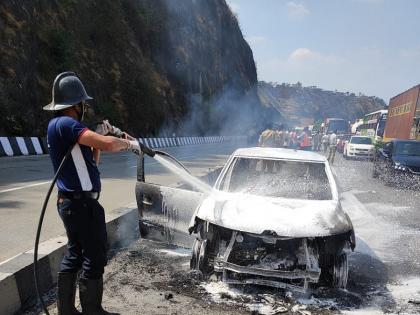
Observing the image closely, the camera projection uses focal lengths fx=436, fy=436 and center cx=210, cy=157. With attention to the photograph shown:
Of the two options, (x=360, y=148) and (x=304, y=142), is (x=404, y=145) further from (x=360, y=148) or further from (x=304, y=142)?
(x=360, y=148)

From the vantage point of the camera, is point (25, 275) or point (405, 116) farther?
point (405, 116)

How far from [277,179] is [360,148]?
869 inches

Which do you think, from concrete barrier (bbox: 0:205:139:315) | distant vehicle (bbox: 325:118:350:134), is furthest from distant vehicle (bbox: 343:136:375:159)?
concrete barrier (bbox: 0:205:139:315)

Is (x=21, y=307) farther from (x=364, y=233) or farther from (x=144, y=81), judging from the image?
(x=144, y=81)

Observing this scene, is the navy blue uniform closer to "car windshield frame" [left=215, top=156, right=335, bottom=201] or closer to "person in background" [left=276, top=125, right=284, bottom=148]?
"car windshield frame" [left=215, top=156, right=335, bottom=201]

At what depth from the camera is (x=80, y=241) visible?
3.33m

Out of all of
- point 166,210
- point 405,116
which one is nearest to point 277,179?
point 166,210

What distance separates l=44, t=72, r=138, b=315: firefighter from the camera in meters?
3.22

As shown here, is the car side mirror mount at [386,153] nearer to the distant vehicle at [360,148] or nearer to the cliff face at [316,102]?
the distant vehicle at [360,148]

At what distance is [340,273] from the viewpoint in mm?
4336

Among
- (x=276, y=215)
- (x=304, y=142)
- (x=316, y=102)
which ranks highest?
(x=316, y=102)

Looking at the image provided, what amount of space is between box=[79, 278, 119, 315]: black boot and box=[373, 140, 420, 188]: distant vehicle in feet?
40.6

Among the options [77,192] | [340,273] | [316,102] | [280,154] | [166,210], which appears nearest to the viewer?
[77,192]

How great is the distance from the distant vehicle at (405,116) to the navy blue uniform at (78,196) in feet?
55.6
